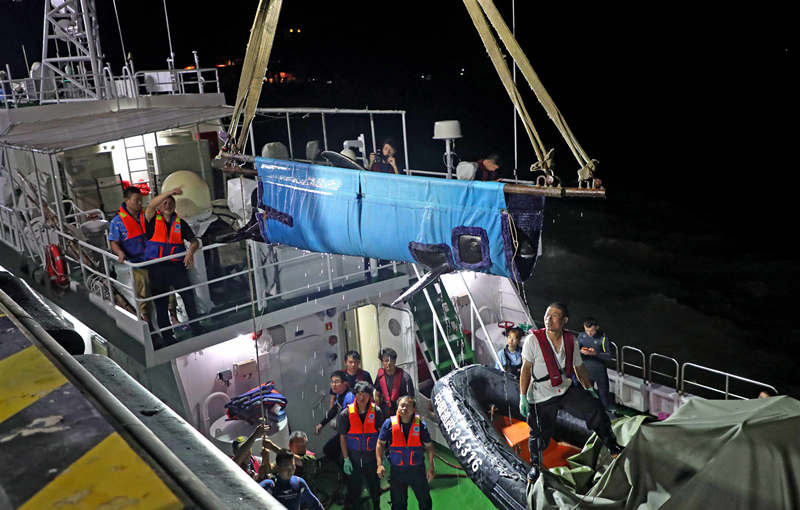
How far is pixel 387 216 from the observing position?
6113 millimetres

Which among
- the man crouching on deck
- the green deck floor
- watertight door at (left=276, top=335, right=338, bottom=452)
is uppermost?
the man crouching on deck

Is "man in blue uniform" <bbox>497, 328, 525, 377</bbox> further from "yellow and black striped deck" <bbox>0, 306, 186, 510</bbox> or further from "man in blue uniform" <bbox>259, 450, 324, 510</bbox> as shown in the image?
"yellow and black striped deck" <bbox>0, 306, 186, 510</bbox>

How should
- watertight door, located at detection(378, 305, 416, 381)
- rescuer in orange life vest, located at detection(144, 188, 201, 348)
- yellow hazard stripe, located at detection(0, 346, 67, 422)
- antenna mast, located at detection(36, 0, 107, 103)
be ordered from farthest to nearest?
1. antenna mast, located at detection(36, 0, 107, 103)
2. watertight door, located at detection(378, 305, 416, 381)
3. rescuer in orange life vest, located at detection(144, 188, 201, 348)
4. yellow hazard stripe, located at detection(0, 346, 67, 422)

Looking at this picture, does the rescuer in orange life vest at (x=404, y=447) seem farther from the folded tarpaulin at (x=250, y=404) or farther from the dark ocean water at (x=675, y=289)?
the dark ocean water at (x=675, y=289)

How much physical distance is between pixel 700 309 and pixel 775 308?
8.01ft

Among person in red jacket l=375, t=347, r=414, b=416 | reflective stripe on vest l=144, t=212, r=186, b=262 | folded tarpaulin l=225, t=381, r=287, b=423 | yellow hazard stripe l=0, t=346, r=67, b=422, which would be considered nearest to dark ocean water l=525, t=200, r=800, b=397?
person in red jacket l=375, t=347, r=414, b=416

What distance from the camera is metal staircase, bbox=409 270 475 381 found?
9.61m

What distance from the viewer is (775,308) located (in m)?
22.5

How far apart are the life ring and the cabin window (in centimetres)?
630

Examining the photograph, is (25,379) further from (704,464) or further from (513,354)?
(513,354)

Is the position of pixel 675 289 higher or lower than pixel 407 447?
lower

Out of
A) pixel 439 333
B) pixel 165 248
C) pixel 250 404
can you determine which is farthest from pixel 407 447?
pixel 165 248

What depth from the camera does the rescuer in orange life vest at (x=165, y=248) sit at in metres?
7.43

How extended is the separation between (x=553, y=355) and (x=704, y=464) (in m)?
2.30
